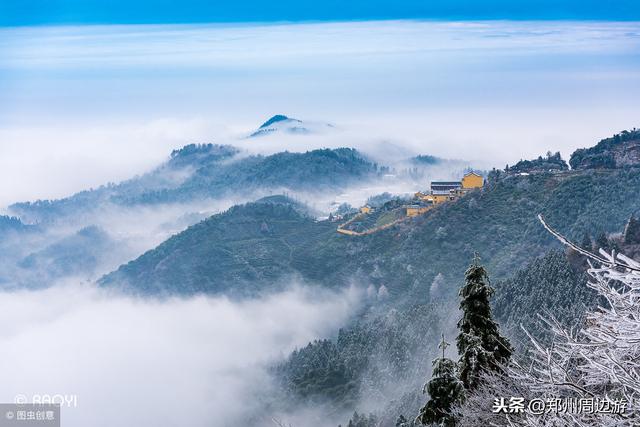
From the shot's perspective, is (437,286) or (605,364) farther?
(437,286)

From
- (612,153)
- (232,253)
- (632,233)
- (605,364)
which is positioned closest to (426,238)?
(612,153)

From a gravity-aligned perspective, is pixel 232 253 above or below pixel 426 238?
below

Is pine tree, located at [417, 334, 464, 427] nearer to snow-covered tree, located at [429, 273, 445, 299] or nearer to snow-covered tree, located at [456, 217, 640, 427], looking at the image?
snow-covered tree, located at [456, 217, 640, 427]

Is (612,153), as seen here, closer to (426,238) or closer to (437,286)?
(426,238)

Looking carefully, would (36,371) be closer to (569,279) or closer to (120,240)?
(120,240)

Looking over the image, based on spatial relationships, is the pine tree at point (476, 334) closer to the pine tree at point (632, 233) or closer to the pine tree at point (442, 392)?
the pine tree at point (442, 392)

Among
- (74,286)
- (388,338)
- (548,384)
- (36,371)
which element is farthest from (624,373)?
(74,286)
